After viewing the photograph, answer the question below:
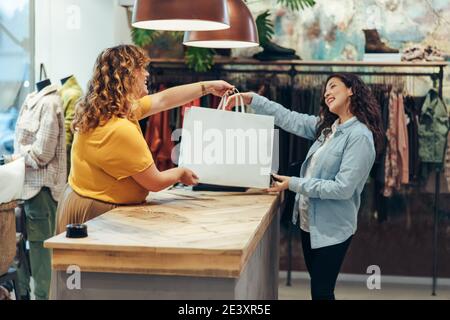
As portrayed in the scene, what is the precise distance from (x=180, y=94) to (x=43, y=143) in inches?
57.4

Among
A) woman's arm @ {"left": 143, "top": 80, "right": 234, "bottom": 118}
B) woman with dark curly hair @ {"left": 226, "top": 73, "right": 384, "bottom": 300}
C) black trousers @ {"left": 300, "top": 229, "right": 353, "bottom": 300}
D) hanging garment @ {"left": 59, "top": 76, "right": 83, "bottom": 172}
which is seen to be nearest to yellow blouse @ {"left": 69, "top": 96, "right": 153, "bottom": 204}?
woman's arm @ {"left": 143, "top": 80, "right": 234, "bottom": 118}

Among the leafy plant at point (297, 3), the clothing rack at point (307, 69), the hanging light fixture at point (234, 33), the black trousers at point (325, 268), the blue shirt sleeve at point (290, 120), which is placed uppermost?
the leafy plant at point (297, 3)

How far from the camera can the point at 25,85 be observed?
5.73m

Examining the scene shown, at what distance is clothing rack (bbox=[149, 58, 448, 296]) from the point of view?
5.69 m

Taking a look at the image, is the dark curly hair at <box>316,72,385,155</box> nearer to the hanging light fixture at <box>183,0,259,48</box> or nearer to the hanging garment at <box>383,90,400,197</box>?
the hanging light fixture at <box>183,0,259,48</box>

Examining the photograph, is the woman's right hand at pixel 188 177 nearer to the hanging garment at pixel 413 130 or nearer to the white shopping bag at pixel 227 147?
the white shopping bag at pixel 227 147

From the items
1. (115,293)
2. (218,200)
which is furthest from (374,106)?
(115,293)

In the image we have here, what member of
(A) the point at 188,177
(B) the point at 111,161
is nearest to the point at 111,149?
(B) the point at 111,161

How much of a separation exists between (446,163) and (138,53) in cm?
348

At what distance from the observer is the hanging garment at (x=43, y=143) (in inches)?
183

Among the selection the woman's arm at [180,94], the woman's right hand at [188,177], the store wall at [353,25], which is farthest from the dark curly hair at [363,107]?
the store wall at [353,25]

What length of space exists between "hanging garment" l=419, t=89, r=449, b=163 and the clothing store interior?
0.01m

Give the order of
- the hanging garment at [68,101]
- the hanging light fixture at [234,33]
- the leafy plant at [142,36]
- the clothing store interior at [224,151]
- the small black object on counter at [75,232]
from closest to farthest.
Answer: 1. the small black object on counter at [75,232]
2. the clothing store interior at [224,151]
3. the hanging light fixture at [234,33]
4. the hanging garment at [68,101]
5. the leafy plant at [142,36]

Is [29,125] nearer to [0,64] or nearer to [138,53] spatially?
[0,64]
